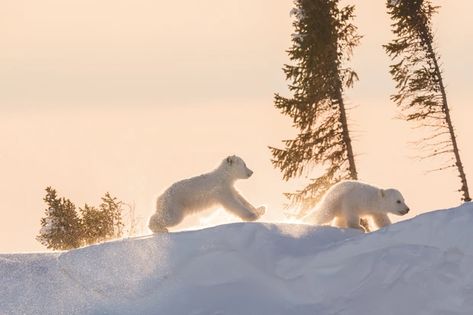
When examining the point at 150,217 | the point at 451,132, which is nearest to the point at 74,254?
the point at 150,217

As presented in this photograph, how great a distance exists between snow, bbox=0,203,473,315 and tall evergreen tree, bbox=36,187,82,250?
29788 mm

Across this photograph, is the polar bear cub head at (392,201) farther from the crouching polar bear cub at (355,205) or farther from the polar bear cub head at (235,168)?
the polar bear cub head at (235,168)

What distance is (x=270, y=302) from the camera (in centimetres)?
859

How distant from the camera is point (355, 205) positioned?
1284 cm

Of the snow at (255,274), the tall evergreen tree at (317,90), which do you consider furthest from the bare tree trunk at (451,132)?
the snow at (255,274)

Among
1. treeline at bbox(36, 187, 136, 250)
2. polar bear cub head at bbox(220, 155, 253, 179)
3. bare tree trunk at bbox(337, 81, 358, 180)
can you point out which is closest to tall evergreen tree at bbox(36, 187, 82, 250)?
treeline at bbox(36, 187, 136, 250)

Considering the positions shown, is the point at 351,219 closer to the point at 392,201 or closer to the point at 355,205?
the point at 355,205

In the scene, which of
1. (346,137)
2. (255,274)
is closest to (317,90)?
(346,137)

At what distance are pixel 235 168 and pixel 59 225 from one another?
27029 millimetres

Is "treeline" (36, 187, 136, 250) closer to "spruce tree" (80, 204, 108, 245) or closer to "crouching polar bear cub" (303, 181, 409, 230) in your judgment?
"spruce tree" (80, 204, 108, 245)

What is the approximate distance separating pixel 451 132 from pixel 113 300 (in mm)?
22993

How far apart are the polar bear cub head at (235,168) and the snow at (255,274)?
381cm

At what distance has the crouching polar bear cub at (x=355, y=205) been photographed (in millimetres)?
12797

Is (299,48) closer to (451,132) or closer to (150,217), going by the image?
(451,132)
